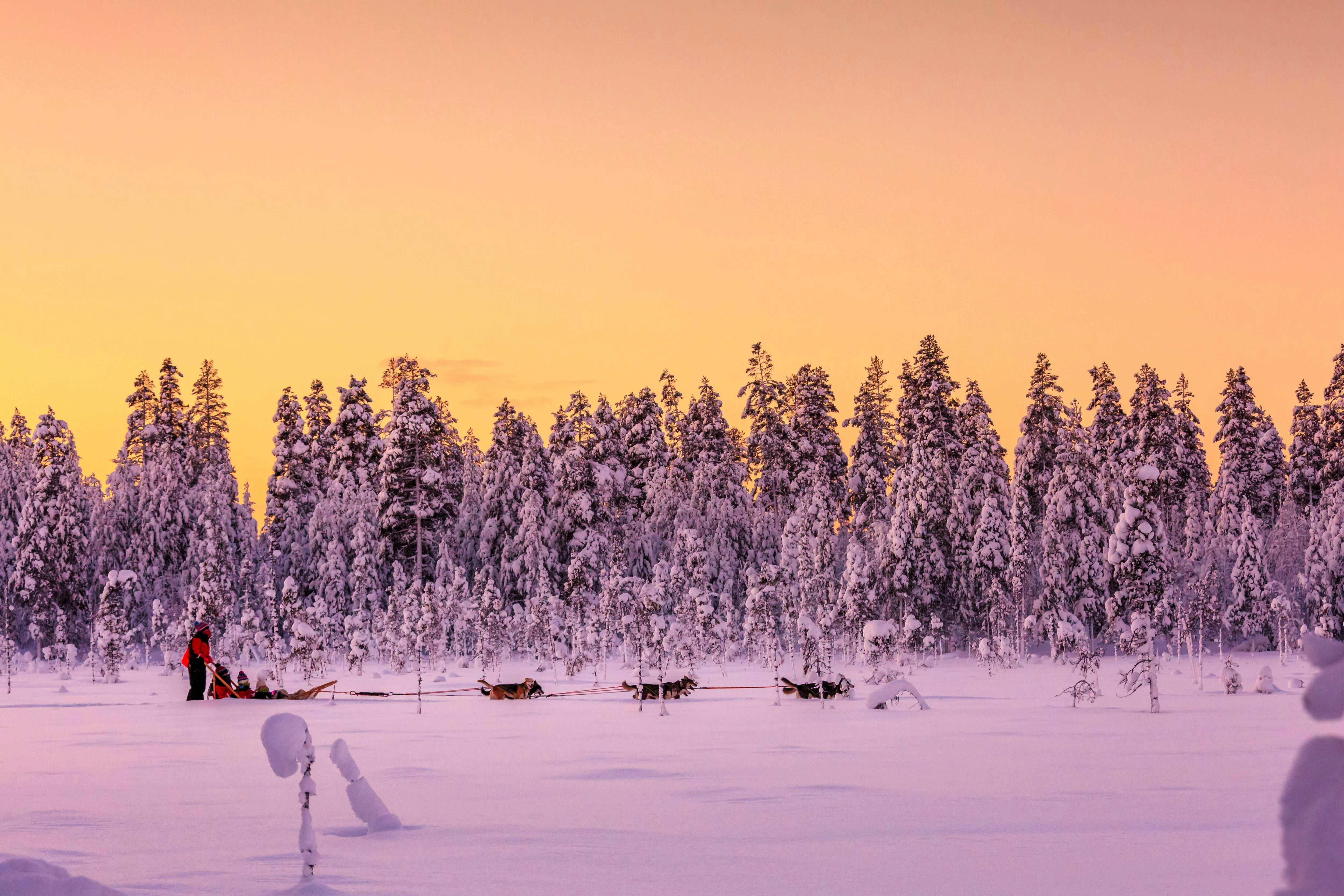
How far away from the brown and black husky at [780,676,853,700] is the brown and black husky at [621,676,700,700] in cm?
199

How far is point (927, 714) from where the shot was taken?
21.2 m

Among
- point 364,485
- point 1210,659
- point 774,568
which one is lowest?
point 1210,659

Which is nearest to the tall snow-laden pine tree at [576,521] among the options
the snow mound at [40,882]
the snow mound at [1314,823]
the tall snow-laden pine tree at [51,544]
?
the tall snow-laden pine tree at [51,544]

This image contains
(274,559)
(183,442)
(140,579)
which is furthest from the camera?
(183,442)

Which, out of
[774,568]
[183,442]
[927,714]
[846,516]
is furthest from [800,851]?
[183,442]

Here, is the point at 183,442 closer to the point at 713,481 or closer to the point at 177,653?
the point at 177,653

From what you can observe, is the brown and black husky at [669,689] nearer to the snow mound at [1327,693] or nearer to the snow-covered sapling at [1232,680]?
the snow-covered sapling at [1232,680]

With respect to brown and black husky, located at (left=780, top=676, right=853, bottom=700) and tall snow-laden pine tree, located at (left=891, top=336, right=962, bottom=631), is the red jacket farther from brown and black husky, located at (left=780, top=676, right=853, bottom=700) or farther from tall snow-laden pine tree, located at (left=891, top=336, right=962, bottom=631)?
tall snow-laden pine tree, located at (left=891, top=336, right=962, bottom=631)

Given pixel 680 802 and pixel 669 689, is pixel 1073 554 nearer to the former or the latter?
pixel 669 689

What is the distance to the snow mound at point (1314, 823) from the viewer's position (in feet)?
5.05

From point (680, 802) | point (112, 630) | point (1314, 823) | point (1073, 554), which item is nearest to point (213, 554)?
point (112, 630)

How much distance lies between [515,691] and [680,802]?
47.6ft

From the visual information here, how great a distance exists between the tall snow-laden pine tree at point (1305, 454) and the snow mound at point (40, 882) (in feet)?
215

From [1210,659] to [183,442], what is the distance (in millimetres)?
49976
